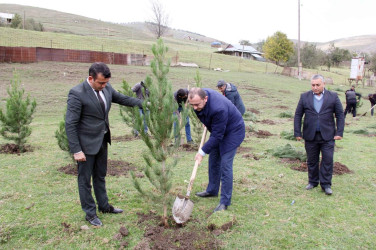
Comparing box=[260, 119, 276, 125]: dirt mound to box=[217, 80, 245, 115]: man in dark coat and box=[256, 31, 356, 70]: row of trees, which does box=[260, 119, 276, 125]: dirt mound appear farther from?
box=[256, 31, 356, 70]: row of trees

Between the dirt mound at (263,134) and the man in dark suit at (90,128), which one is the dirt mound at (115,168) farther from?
the dirt mound at (263,134)

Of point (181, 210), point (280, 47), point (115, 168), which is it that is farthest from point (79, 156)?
point (280, 47)

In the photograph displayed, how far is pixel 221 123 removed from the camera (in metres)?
4.40

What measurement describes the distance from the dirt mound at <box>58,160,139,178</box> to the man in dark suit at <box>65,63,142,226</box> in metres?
2.08

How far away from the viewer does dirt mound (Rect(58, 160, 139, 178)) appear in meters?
6.48

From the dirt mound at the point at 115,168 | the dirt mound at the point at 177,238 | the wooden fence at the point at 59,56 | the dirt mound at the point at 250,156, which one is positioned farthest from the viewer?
the wooden fence at the point at 59,56

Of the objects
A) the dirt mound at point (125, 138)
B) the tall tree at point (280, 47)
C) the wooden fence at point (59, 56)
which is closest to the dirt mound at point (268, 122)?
the dirt mound at point (125, 138)

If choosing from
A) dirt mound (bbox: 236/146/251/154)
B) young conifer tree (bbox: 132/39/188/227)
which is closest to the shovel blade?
young conifer tree (bbox: 132/39/188/227)

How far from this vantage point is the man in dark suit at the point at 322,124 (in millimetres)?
5422

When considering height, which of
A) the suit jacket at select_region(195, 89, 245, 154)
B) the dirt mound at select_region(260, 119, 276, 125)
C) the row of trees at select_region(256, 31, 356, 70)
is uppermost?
the row of trees at select_region(256, 31, 356, 70)

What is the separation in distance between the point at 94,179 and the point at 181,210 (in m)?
1.32

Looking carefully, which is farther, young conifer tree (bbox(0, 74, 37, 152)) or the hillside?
the hillside

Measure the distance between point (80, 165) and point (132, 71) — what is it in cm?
2215

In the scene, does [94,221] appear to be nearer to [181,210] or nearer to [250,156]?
[181,210]
